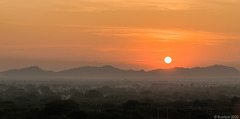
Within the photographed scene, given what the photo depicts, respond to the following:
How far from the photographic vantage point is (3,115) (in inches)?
2800

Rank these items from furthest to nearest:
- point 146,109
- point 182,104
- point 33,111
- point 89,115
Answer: point 182,104 → point 146,109 → point 33,111 → point 89,115

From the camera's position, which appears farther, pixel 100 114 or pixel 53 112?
pixel 53 112

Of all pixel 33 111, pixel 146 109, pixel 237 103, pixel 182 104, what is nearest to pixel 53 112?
pixel 33 111

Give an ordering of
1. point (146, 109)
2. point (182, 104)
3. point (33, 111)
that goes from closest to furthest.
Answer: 1. point (33, 111)
2. point (146, 109)
3. point (182, 104)

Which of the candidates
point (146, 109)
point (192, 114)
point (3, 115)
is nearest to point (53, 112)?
point (3, 115)

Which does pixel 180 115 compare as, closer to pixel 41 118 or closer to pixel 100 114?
pixel 100 114

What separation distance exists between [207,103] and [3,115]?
4658 centimetres

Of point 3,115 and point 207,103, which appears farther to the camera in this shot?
point 207,103

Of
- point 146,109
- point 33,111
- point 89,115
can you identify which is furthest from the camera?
point 146,109

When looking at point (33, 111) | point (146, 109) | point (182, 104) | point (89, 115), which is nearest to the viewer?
point (89, 115)

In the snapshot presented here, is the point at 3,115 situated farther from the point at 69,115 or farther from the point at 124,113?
the point at 124,113

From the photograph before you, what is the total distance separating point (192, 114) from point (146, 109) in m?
Answer: 11.8

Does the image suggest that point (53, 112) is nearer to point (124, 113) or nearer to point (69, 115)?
point (69, 115)

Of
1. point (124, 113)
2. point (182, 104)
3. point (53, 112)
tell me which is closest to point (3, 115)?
point (53, 112)
